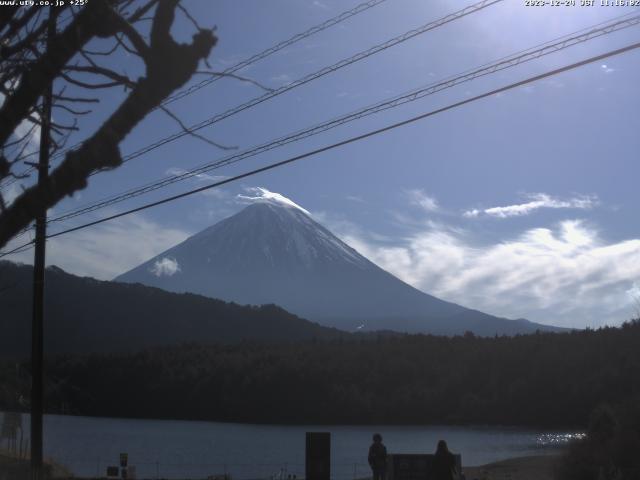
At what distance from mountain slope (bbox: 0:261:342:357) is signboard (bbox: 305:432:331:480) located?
79.9m

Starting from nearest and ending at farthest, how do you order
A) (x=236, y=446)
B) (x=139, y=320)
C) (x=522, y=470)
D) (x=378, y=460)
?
(x=378, y=460)
(x=522, y=470)
(x=236, y=446)
(x=139, y=320)

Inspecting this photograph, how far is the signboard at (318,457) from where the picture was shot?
12.3m

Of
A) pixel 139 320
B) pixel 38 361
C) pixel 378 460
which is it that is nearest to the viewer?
pixel 378 460

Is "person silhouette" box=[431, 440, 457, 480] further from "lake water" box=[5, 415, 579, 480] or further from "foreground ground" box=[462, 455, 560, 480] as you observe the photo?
"lake water" box=[5, 415, 579, 480]

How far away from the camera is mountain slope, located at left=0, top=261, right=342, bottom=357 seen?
9344cm

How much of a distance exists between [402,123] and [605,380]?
151 feet

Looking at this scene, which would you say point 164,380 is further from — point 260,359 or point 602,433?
point 602,433

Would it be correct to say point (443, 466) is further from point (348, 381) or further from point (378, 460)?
point (348, 381)

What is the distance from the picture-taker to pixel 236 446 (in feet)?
150

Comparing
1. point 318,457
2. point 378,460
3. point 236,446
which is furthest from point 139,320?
point 318,457

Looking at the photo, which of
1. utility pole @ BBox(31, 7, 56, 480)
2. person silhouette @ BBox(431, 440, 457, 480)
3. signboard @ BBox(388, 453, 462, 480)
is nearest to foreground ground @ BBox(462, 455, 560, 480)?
signboard @ BBox(388, 453, 462, 480)

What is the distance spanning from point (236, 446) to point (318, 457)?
113 ft

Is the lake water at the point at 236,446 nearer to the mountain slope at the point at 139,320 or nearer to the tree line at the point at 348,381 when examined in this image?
the tree line at the point at 348,381

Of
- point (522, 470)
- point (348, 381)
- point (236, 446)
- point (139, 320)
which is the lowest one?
point (236, 446)
